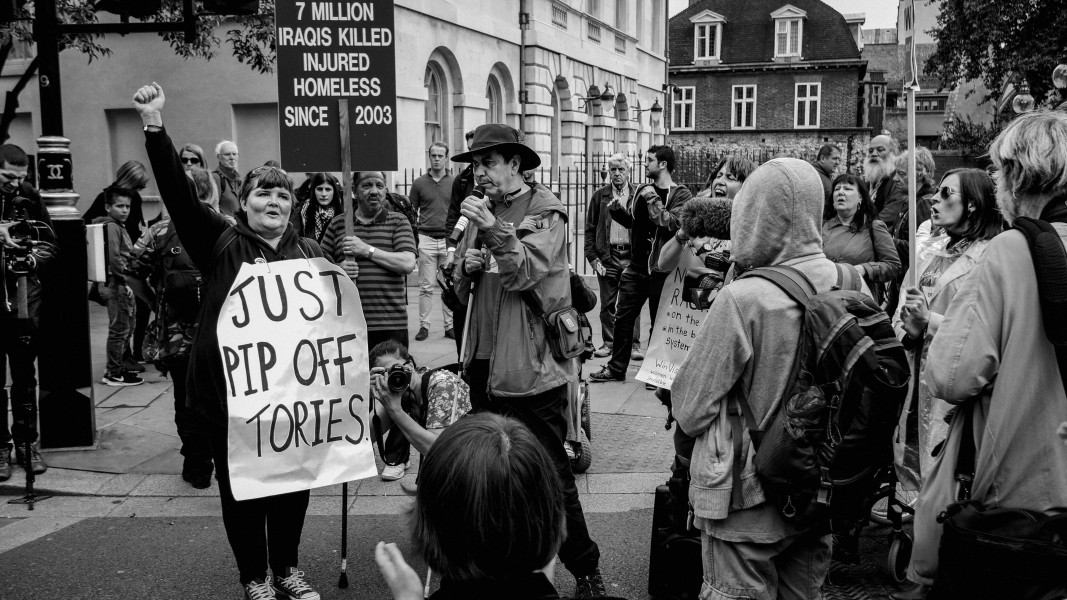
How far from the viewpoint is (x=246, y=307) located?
12.7 ft

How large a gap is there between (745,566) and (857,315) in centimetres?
85

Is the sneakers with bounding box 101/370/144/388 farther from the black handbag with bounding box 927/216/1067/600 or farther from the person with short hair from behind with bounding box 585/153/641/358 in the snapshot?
the black handbag with bounding box 927/216/1067/600

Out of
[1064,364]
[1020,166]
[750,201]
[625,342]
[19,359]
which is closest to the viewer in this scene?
[1064,364]

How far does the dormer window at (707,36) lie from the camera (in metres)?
53.7

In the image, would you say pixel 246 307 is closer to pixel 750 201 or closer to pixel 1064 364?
pixel 750 201

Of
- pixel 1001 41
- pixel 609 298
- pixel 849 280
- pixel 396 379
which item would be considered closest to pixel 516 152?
pixel 396 379

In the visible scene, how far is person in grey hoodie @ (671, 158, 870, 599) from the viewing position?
2869mm

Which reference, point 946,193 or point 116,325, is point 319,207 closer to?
point 116,325

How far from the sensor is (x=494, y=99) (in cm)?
2264

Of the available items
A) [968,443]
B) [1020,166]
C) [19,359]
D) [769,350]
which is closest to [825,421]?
[769,350]

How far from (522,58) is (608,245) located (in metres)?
14.4

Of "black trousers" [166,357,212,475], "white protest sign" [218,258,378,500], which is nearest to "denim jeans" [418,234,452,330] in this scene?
"black trousers" [166,357,212,475]

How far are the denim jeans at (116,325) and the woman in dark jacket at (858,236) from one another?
6.16 m

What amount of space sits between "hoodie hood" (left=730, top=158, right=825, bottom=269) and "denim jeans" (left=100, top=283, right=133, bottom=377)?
7.11 m
